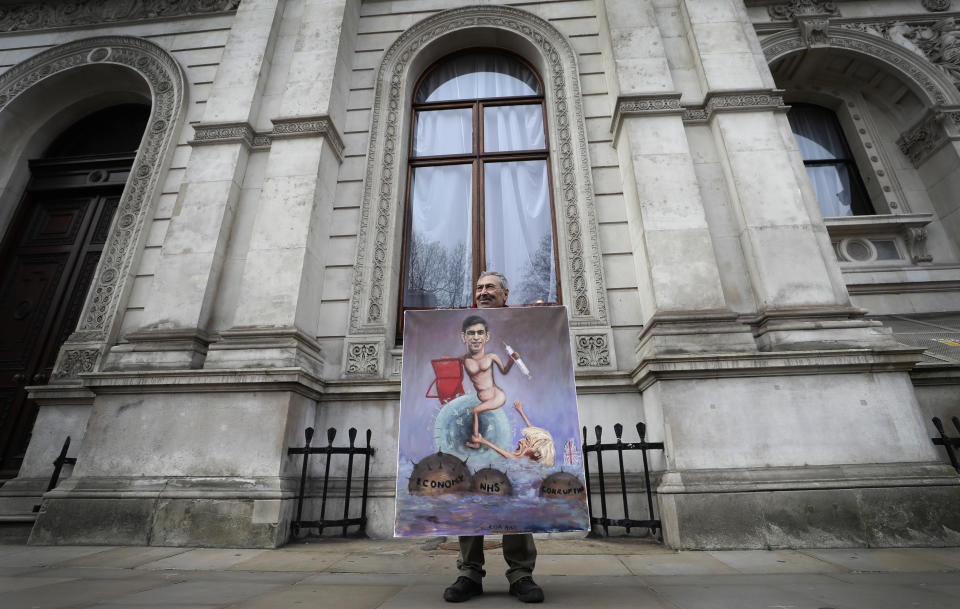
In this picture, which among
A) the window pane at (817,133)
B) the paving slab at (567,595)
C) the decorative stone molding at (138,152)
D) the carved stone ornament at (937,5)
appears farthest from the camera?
the window pane at (817,133)

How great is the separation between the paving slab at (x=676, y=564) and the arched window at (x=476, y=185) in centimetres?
352

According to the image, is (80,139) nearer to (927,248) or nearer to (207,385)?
(207,385)

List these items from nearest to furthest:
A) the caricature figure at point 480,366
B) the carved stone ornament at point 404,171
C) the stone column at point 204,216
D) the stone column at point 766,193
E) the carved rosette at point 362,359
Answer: the caricature figure at point 480,366
the stone column at point 766,193
the stone column at point 204,216
the carved rosette at point 362,359
the carved stone ornament at point 404,171

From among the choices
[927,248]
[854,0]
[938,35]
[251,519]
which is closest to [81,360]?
[251,519]

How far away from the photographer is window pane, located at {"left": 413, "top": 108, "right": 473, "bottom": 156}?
779 cm

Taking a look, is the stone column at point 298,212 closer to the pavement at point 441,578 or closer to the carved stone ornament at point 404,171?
the carved stone ornament at point 404,171

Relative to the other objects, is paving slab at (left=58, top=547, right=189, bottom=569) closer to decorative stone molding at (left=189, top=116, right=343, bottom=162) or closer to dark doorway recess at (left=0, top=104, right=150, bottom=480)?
dark doorway recess at (left=0, top=104, right=150, bottom=480)

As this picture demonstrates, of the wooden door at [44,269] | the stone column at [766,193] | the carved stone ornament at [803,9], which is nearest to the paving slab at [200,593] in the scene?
the stone column at [766,193]

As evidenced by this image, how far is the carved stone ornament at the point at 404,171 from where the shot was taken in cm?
619

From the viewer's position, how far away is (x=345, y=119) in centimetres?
741

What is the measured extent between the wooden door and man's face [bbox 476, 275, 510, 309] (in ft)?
23.4

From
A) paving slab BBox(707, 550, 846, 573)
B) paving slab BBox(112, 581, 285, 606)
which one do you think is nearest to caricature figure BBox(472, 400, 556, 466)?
paving slab BBox(112, 581, 285, 606)

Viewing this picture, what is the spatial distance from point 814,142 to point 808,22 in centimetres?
217

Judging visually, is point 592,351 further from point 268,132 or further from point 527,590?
point 268,132
